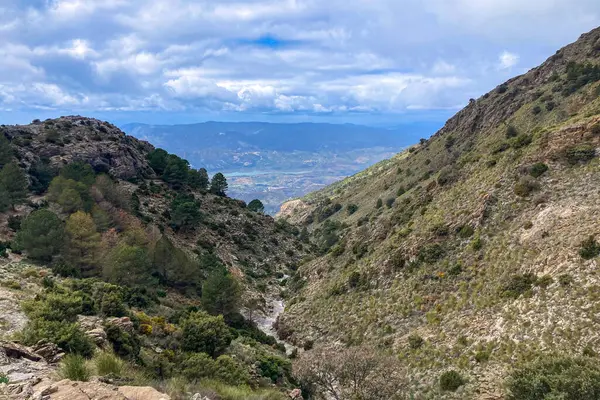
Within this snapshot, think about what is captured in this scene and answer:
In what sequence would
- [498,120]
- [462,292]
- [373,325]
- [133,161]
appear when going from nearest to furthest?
[462,292]
[373,325]
[498,120]
[133,161]

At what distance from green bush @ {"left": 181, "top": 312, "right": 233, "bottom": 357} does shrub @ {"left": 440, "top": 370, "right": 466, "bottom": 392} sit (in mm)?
14875

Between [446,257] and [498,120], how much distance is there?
53.4m

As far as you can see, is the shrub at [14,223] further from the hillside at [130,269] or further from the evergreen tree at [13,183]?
the evergreen tree at [13,183]

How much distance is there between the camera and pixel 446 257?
37.7m

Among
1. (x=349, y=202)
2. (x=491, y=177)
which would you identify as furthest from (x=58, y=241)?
(x=349, y=202)

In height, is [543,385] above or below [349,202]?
below

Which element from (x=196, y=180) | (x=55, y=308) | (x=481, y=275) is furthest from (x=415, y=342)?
(x=196, y=180)

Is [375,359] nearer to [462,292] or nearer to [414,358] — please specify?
[414,358]

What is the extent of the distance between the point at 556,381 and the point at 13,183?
66568 mm

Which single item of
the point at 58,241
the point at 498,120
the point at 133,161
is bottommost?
the point at 58,241

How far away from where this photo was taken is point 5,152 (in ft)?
212

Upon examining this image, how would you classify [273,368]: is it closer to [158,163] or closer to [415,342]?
[415,342]

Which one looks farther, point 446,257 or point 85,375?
point 446,257

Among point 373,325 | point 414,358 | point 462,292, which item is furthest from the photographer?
point 373,325
